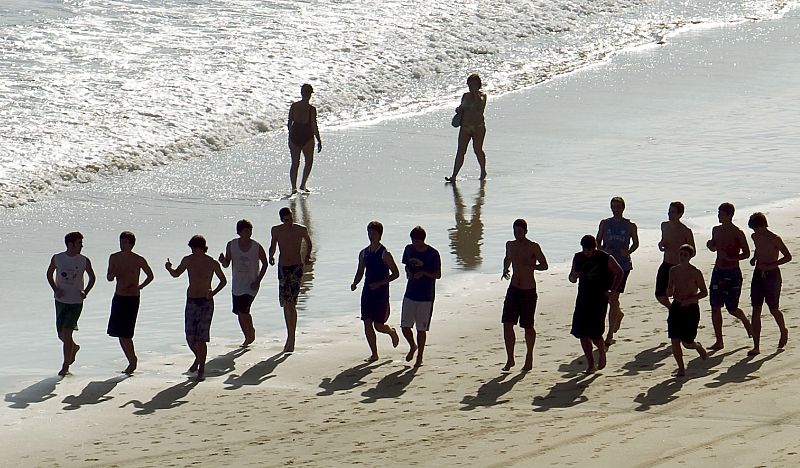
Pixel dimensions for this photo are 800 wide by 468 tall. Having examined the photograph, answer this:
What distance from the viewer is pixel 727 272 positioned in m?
11.9

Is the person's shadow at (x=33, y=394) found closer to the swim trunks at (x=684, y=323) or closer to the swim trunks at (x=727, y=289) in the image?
the swim trunks at (x=684, y=323)

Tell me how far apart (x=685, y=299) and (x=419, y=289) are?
217 cm

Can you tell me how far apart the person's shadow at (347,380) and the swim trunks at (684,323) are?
7.88ft

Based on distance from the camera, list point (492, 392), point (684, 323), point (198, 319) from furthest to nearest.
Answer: point (198, 319), point (684, 323), point (492, 392)

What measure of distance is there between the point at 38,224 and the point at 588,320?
27.3ft

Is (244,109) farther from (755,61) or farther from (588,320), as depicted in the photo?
(588,320)

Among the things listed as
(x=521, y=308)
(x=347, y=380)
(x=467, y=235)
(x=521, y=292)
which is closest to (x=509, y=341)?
(x=521, y=308)

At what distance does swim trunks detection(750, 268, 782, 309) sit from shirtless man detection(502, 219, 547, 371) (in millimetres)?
1752

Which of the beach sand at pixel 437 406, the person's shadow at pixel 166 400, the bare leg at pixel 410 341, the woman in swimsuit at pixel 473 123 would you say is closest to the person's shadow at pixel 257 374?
the beach sand at pixel 437 406

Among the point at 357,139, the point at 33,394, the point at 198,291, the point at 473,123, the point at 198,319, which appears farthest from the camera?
the point at 357,139

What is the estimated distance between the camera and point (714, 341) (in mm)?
12211

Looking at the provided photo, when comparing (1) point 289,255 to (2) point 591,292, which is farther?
(1) point 289,255

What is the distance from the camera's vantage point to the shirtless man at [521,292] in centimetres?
1158

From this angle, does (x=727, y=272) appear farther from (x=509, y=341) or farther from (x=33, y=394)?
(x=33, y=394)
